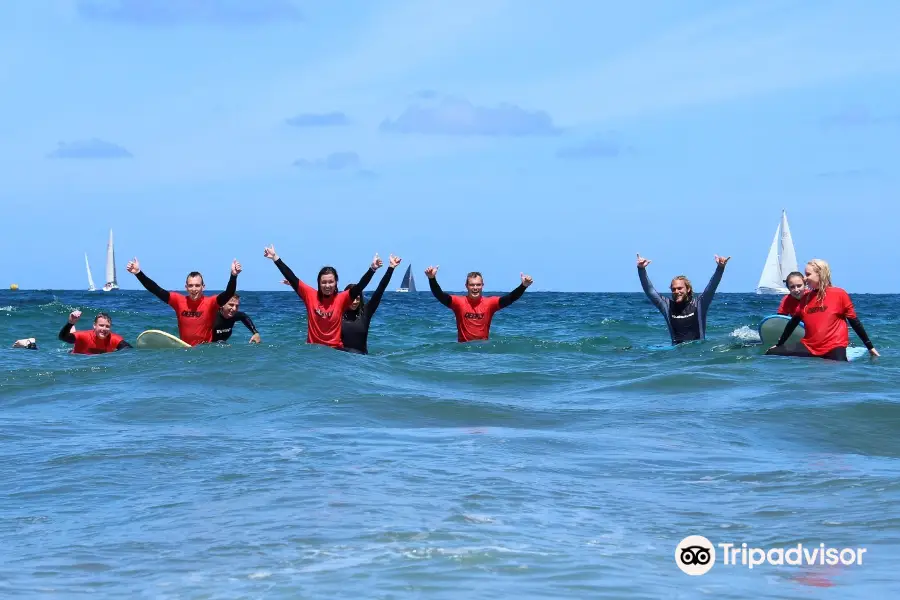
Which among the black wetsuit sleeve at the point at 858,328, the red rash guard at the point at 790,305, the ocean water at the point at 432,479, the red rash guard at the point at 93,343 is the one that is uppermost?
the red rash guard at the point at 790,305

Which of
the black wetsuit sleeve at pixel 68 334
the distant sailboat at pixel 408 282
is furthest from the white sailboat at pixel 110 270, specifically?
the black wetsuit sleeve at pixel 68 334

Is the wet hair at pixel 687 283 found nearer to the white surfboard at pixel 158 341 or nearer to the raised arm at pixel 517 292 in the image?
the raised arm at pixel 517 292

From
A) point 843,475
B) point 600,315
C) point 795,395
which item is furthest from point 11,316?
point 843,475

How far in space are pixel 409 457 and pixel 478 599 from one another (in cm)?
321

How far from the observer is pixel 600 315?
3953 centimetres

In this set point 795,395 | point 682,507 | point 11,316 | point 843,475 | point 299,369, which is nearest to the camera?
point 682,507

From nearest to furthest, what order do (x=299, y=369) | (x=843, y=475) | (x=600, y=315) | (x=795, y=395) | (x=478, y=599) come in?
(x=478, y=599) < (x=843, y=475) < (x=795, y=395) < (x=299, y=369) < (x=600, y=315)

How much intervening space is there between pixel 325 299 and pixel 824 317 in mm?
6378

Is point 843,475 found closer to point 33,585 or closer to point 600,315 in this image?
point 33,585

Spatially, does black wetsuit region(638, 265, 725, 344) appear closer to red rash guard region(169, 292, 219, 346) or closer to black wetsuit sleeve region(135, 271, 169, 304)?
red rash guard region(169, 292, 219, 346)

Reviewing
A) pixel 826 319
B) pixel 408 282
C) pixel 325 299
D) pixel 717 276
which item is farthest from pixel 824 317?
pixel 408 282

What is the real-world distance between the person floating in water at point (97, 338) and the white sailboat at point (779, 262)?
118 ft

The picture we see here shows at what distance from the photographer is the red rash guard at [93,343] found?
15930 millimetres

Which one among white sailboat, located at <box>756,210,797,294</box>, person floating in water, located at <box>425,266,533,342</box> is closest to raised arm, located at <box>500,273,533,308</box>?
person floating in water, located at <box>425,266,533,342</box>
